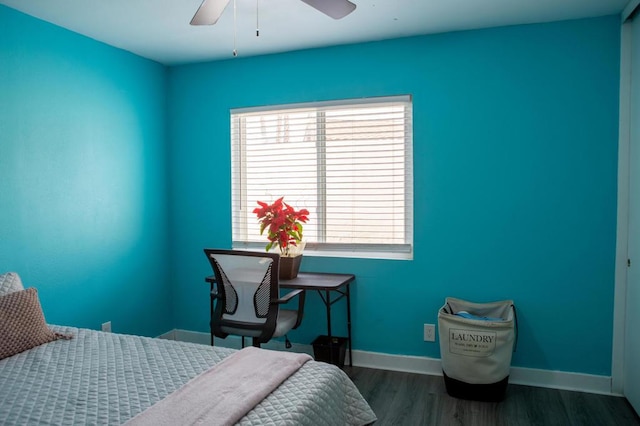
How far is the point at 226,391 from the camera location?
1.89m

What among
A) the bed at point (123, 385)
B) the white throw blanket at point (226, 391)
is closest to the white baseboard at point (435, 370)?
the bed at point (123, 385)

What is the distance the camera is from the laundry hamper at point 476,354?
303 cm

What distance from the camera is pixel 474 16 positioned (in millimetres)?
3076

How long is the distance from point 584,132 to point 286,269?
218 centimetres

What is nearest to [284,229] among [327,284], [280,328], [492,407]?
[327,284]

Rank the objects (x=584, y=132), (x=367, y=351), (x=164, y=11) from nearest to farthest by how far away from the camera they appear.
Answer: (x=164, y=11) < (x=584, y=132) < (x=367, y=351)

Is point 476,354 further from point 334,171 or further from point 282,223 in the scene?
point 334,171

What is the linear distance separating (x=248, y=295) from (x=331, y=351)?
82 cm

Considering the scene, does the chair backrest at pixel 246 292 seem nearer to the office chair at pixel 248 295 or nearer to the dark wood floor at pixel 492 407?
the office chair at pixel 248 295

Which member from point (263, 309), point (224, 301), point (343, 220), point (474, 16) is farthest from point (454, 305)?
point (474, 16)

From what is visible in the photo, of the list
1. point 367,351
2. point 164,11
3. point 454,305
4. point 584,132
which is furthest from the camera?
point 367,351

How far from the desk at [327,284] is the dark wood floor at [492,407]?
526 mm

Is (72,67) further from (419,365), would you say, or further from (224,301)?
(419,365)

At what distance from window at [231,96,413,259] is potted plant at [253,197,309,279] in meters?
0.35
